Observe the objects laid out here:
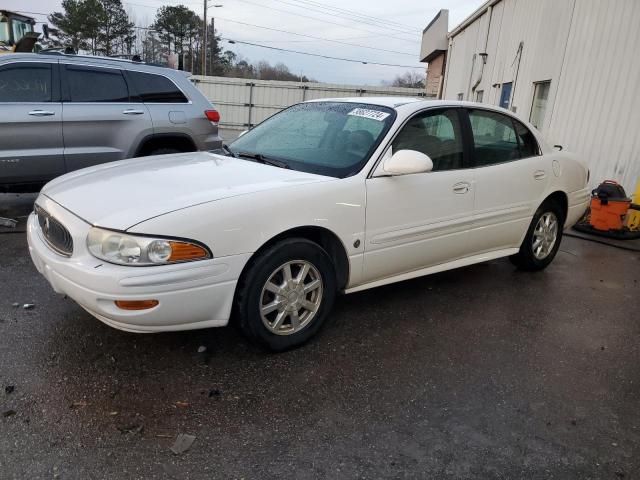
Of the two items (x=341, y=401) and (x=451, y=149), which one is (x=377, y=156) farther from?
(x=341, y=401)

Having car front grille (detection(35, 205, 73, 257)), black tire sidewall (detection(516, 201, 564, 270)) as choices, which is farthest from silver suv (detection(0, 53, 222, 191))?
black tire sidewall (detection(516, 201, 564, 270))

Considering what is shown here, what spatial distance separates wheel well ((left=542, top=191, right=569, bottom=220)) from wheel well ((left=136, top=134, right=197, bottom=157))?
14.1 ft

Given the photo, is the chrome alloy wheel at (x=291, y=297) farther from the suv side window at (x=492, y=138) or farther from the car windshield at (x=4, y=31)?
the car windshield at (x=4, y=31)

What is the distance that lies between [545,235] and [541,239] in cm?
7

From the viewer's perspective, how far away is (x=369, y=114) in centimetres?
396

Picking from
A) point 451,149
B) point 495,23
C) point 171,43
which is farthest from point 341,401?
point 171,43

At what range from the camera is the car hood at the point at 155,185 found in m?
2.85

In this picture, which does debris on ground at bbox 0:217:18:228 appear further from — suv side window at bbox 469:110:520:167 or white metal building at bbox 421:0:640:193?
white metal building at bbox 421:0:640:193

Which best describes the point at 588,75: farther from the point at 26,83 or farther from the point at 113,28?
the point at 113,28

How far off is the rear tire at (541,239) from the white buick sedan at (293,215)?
0.20 feet

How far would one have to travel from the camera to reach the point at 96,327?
11.6ft

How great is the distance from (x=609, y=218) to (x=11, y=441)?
7.32 meters

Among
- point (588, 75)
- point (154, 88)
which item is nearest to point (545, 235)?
point (154, 88)

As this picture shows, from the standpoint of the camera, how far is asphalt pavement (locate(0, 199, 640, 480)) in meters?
2.38
